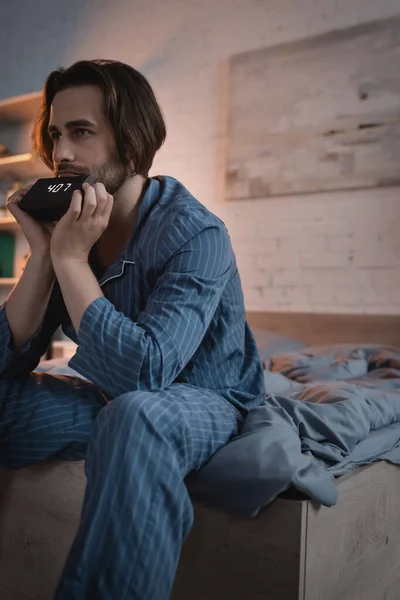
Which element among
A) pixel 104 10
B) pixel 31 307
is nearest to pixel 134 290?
pixel 31 307

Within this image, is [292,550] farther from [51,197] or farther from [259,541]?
[51,197]

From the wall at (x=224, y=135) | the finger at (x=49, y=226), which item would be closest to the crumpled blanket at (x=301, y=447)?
the finger at (x=49, y=226)

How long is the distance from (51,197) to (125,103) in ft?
0.87

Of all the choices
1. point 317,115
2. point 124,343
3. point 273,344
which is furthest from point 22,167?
point 124,343

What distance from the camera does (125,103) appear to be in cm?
117

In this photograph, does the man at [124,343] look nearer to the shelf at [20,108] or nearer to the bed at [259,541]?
the bed at [259,541]

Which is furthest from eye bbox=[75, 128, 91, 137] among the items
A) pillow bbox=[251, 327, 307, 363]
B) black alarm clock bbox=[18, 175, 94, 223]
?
pillow bbox=[251, 327, 307, 363]

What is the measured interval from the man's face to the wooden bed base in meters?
0.63

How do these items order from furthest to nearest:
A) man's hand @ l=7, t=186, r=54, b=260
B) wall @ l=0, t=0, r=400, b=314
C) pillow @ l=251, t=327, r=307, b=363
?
wall @ l=0, t=0, r=400, b=314 → pillow @ l=251, t=327, r=307, b=363 → man's hand @ l=7, t=186, r=54, b=260

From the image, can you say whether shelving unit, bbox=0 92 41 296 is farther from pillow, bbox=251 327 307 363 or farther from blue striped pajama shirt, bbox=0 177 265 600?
blue striped pajama shirt, bbox=0 177 265 600

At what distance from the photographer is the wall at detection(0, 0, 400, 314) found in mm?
2598

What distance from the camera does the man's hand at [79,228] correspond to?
3.15 feet

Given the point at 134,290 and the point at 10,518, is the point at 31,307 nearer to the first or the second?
the point at 134,290

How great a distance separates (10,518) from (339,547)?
1.87ft
